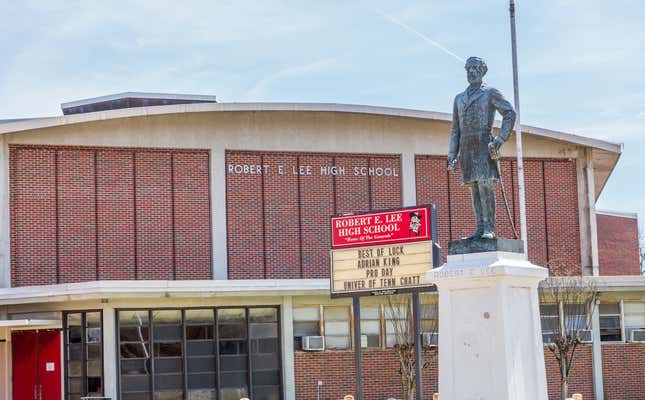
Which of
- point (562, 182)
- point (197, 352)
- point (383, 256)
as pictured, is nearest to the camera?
point (383, 256)

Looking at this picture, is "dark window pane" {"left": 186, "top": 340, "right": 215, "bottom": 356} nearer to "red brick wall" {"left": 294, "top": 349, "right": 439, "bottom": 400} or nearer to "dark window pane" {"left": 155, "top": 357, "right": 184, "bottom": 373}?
"dark window pane" {"left": 155, "top": 357, "right": 184, "bottom": 373}

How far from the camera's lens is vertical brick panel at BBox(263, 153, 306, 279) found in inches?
1522

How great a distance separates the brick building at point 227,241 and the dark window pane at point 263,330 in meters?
0.04

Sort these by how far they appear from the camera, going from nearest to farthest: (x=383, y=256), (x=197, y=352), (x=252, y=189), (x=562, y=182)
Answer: (x=383, y=256) < (x=197, y=352) < (x=252, y=189) < (x=562, y=182)

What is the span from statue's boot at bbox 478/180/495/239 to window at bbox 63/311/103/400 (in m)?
20.4

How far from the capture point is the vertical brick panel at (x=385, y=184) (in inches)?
1570

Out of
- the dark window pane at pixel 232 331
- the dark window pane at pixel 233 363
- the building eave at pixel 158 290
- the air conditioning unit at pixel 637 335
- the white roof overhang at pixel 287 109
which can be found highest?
the white roof overhang at pixel 287 109

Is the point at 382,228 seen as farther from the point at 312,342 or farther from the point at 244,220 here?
the point at 244,220

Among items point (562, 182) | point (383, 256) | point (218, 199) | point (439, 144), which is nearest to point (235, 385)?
point (218, 199)

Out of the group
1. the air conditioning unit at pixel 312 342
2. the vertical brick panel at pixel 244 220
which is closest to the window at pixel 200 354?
the air conditioning unit at pixel 312 342

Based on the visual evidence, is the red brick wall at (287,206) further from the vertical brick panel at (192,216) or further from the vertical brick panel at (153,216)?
the vertical brick panel at (153,216)

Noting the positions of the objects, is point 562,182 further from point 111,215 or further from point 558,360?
point 111,215

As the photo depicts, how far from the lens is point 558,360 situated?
36.0 metres

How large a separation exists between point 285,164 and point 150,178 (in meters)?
4.77
